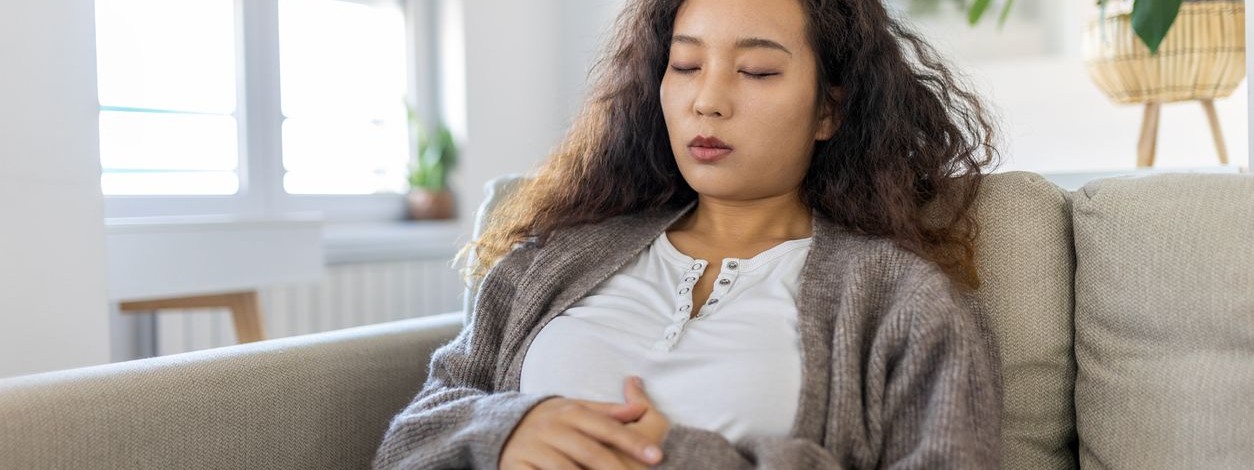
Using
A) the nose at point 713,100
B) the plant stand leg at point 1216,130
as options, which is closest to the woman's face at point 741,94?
the nose at point 713,100

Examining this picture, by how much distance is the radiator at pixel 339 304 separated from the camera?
A: 8.61 feet

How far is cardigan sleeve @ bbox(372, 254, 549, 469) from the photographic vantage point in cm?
99

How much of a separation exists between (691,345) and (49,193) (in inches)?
37.8

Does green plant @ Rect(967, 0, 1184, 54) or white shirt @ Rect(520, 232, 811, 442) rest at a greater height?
green plant @ Rect(967, 0, 1184, 54)

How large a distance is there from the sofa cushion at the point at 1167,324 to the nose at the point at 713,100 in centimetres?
38

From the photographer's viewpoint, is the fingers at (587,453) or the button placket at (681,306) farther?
the button placket at (681,306)

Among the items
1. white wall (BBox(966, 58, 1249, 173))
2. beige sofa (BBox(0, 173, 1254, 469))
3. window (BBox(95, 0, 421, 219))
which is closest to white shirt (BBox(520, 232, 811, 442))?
beige sofa (BBox(0, 173, 1254, 469))

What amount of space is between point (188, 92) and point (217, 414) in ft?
5.99

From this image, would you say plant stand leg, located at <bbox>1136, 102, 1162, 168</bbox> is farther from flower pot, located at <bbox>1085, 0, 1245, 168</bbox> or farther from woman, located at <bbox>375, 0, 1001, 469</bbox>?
woman, located at <bbox>375, 0, 1001, 469</bbox>

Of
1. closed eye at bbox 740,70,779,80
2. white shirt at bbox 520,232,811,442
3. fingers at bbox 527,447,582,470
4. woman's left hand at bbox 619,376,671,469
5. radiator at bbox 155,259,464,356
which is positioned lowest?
radiator at bbox 155,259,464,356

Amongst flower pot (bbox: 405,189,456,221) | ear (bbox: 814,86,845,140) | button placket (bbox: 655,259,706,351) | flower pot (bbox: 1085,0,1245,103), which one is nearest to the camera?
button placket (bbox: 655,259,706,351)

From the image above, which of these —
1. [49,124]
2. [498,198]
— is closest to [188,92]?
[49,124]

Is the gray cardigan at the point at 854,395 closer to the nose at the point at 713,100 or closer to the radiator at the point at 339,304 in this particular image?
the nose at the point at 713,100

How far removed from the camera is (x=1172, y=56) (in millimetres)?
1659
